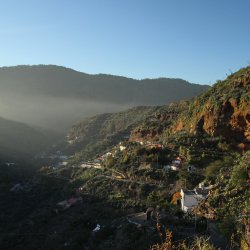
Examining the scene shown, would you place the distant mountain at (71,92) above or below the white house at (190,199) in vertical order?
above

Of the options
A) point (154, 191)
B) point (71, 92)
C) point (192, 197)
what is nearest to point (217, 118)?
point (154, 191)

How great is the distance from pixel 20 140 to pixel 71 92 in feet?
250

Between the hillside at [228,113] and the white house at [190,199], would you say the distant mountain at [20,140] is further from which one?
the white house at [190,199]

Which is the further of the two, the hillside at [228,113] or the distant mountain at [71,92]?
the distant mountain at [71,92]

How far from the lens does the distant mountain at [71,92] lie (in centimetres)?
15388

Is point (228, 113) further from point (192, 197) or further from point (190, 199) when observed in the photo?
point (190, 199)

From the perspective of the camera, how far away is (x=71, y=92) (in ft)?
559

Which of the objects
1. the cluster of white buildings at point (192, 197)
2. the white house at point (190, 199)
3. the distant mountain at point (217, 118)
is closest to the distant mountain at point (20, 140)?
the distant mountain at point (217, 118)

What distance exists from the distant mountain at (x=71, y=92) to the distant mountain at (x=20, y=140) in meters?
36.7

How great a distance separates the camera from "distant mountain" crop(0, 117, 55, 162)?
8231cm

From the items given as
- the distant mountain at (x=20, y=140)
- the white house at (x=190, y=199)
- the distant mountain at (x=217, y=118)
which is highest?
the distant mountain at (x=217, y=118)

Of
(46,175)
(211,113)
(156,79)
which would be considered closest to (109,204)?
(211,113)

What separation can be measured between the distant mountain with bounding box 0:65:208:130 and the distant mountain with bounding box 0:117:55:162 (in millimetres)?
36667

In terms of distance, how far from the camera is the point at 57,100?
166m
